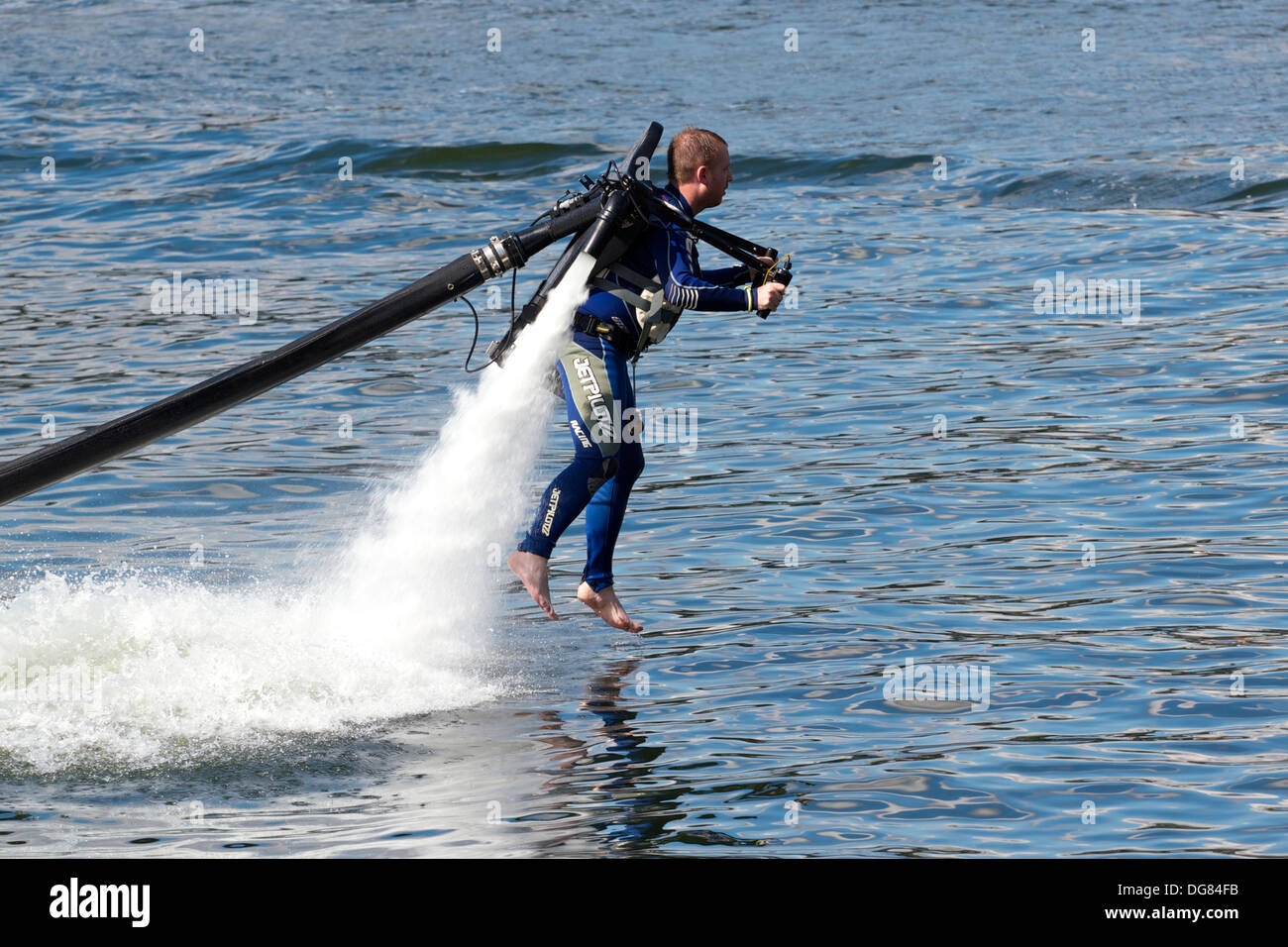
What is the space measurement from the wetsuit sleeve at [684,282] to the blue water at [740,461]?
184cm

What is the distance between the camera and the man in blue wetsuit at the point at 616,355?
9023 millimetres

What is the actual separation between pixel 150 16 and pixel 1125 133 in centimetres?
1877

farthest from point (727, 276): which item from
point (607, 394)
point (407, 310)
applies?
point (407, 310)

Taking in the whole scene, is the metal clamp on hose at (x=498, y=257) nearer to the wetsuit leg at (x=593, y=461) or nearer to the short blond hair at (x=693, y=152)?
the wetsuit leg at (x=593, y=461)

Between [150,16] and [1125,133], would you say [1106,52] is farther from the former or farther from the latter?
[150,16]

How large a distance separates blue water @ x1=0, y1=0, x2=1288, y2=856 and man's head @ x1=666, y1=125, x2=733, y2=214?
2371mm

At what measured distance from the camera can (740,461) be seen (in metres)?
13.1

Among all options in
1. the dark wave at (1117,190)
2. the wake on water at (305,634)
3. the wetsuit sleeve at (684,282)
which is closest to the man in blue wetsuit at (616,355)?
the wetsuit sleeve at (684,282)

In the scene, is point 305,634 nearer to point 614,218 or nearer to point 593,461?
point 593,461

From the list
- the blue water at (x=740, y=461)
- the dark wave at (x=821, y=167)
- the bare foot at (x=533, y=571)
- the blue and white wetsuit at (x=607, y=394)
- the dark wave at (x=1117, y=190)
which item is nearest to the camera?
the blue water at (x=740, y=461)

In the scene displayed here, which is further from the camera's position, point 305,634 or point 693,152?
point 305,634

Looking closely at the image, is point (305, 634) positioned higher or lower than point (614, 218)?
lower

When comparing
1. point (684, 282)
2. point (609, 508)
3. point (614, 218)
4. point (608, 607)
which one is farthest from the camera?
point (609, 508)

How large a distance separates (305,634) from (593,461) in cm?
178
